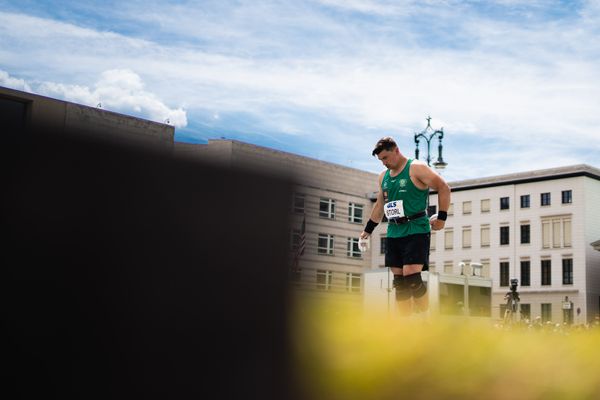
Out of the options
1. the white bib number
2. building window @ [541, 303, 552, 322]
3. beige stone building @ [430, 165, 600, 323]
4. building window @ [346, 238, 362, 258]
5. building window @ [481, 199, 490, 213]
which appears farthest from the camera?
building window @ [346, 238, 362, 258]

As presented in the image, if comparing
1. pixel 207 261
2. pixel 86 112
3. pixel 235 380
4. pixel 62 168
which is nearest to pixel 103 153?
pixel 62 168

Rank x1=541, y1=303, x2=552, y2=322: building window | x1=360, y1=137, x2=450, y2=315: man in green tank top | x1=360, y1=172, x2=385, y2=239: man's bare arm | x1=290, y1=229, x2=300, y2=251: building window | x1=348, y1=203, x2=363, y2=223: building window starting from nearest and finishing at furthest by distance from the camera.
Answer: x1=290, y1=229, x2=300, y2=251: building window
x1=360, y1=137, x2=450, y2=315: man in green tank top
x1=360, y1=172, x2=385, y2=239: man's bare arm
x1=541, y1=303, x2=552, y2=322: building window
x1=348, y1=203, x2=363, y2=223: building window

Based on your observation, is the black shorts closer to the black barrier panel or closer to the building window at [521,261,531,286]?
the black barrier panel

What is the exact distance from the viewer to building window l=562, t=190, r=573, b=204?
5959 cm

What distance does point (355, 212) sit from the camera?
7288cm

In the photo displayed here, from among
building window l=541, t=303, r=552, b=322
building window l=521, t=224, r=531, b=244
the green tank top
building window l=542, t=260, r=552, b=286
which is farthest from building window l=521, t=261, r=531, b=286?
the green tank top

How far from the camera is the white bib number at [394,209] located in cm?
786

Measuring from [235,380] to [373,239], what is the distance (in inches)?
2804

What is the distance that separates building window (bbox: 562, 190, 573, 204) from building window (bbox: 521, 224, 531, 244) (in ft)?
12.4

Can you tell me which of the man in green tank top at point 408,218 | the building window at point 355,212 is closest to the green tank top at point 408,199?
the man in green tank top at point 408,218

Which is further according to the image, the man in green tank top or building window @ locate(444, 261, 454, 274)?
building window @ locate(444, 261, 454, 274)

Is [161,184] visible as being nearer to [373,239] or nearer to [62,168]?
[62,168]

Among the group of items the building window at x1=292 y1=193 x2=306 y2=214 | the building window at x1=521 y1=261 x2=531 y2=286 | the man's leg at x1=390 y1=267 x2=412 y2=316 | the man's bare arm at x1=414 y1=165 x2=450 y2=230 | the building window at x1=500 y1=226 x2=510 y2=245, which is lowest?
the man's leg at x1=390 y1=267 x2=412 y2=316

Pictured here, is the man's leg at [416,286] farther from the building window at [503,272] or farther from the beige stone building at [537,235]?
the building window at [503,272]
